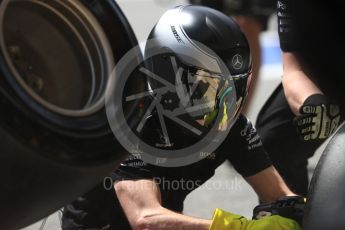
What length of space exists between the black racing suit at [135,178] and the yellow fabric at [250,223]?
301 millimetres

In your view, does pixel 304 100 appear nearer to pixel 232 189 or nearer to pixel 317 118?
pixel 317 118

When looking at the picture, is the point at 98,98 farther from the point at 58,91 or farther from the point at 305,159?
the point at 305,159

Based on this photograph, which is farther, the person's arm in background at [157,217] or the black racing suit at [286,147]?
the black racing suit at [286,147]

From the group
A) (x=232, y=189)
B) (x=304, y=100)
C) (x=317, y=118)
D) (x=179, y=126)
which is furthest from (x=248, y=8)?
(x=179, y=126)

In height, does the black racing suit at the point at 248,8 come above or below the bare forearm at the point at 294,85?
above

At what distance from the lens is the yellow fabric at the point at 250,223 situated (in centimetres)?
206

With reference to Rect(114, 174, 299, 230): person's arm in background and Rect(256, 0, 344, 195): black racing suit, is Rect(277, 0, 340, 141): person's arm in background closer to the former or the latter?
Rect(256, 0, 344, 195): black racing suit

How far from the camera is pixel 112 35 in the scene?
1.69 metres

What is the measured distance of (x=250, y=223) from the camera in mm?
2100

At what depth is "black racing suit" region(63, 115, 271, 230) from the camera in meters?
2.36

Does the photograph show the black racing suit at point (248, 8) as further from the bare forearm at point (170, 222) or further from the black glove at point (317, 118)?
the bare forearm at point (170, 222)

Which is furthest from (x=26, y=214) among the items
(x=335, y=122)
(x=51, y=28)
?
(x=335, y=122)

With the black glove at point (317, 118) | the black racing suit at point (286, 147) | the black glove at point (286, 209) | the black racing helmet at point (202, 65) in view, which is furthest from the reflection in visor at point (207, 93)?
the black racing suit at point (286, 147)

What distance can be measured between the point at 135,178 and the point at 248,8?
3.24 meters
